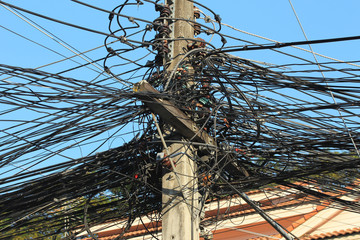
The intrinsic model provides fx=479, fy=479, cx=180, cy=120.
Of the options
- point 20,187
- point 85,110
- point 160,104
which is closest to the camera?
point 160,104

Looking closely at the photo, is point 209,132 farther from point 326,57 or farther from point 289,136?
point 326,57

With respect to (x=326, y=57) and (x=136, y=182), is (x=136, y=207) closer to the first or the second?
(x=136, y=182)

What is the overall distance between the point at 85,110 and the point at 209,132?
1412 mm

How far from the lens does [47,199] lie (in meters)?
5.78

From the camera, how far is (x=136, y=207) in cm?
589

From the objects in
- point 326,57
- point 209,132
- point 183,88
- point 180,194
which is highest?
point 326,57

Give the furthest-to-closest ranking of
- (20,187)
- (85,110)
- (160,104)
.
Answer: (20,187) → (85,110) → (160,104)

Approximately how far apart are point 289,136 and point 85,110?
7.69ft

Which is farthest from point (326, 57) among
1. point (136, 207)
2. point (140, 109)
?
point (136, 207)

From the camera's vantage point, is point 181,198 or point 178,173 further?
point 178,173

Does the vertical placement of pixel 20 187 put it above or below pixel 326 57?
below

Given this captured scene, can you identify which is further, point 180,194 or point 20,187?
point 20,187

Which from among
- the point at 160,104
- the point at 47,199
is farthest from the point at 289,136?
the point at 47,199

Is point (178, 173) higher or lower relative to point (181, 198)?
higher
